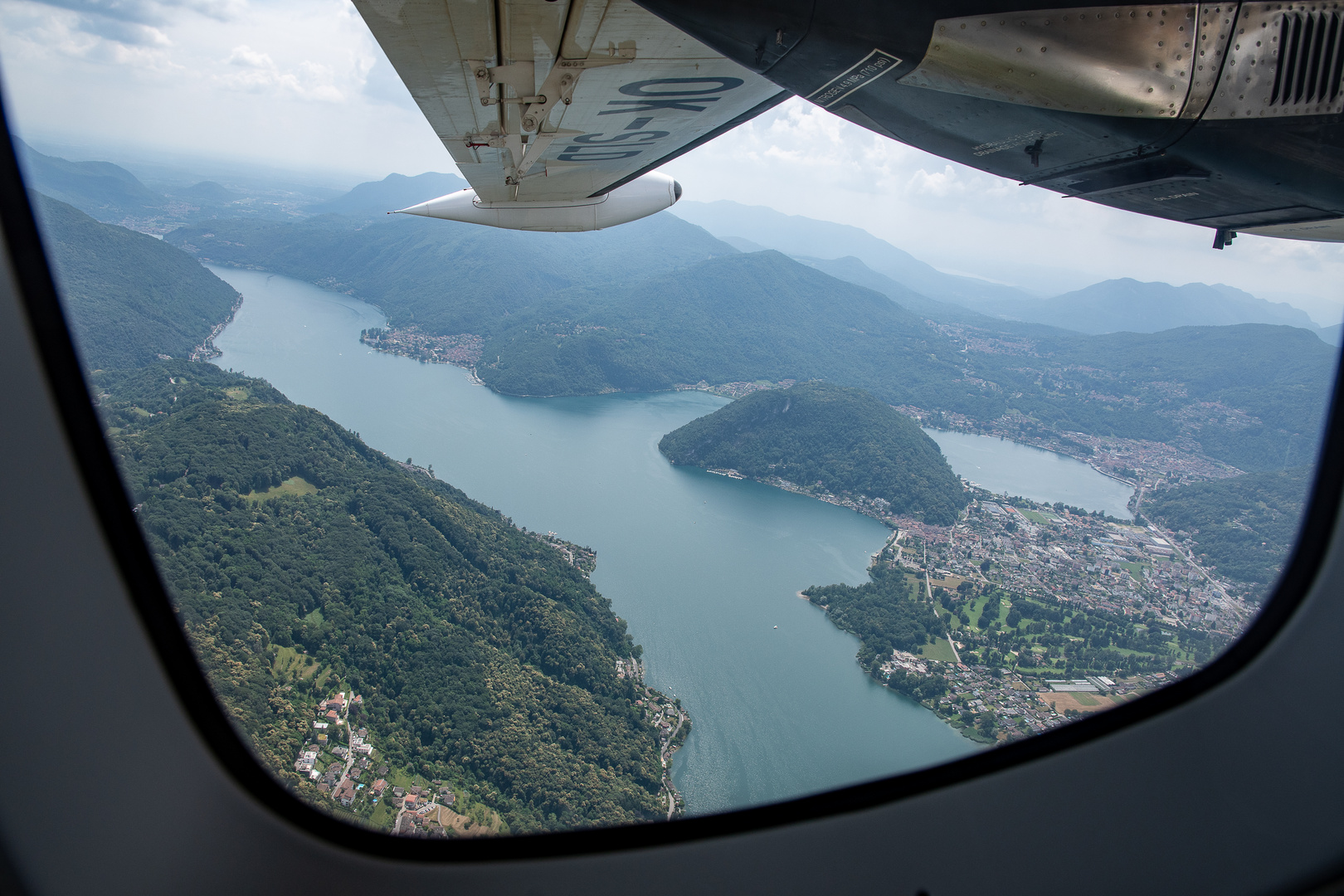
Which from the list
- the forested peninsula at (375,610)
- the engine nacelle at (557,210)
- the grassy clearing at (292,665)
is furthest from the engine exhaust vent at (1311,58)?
the grassy clearing at (292,665)

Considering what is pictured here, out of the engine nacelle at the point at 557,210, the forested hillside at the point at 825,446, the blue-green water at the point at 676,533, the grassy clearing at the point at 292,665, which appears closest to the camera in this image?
the engine nacelle at the point at 557,210

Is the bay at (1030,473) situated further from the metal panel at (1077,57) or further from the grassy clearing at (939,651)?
the metal panel at (1077,57)

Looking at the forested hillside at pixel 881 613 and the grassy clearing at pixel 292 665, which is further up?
the grassy clearing at pixel 292 665

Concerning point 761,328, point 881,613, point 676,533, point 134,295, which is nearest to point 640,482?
point 676,533

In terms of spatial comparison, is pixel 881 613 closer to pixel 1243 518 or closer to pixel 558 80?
pixel 1243 518

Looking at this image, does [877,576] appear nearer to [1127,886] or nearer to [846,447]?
[846,447]

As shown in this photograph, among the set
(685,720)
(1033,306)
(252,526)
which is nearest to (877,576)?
(685,720)

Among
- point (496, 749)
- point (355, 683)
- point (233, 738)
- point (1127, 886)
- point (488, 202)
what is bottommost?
point (496, 749)
